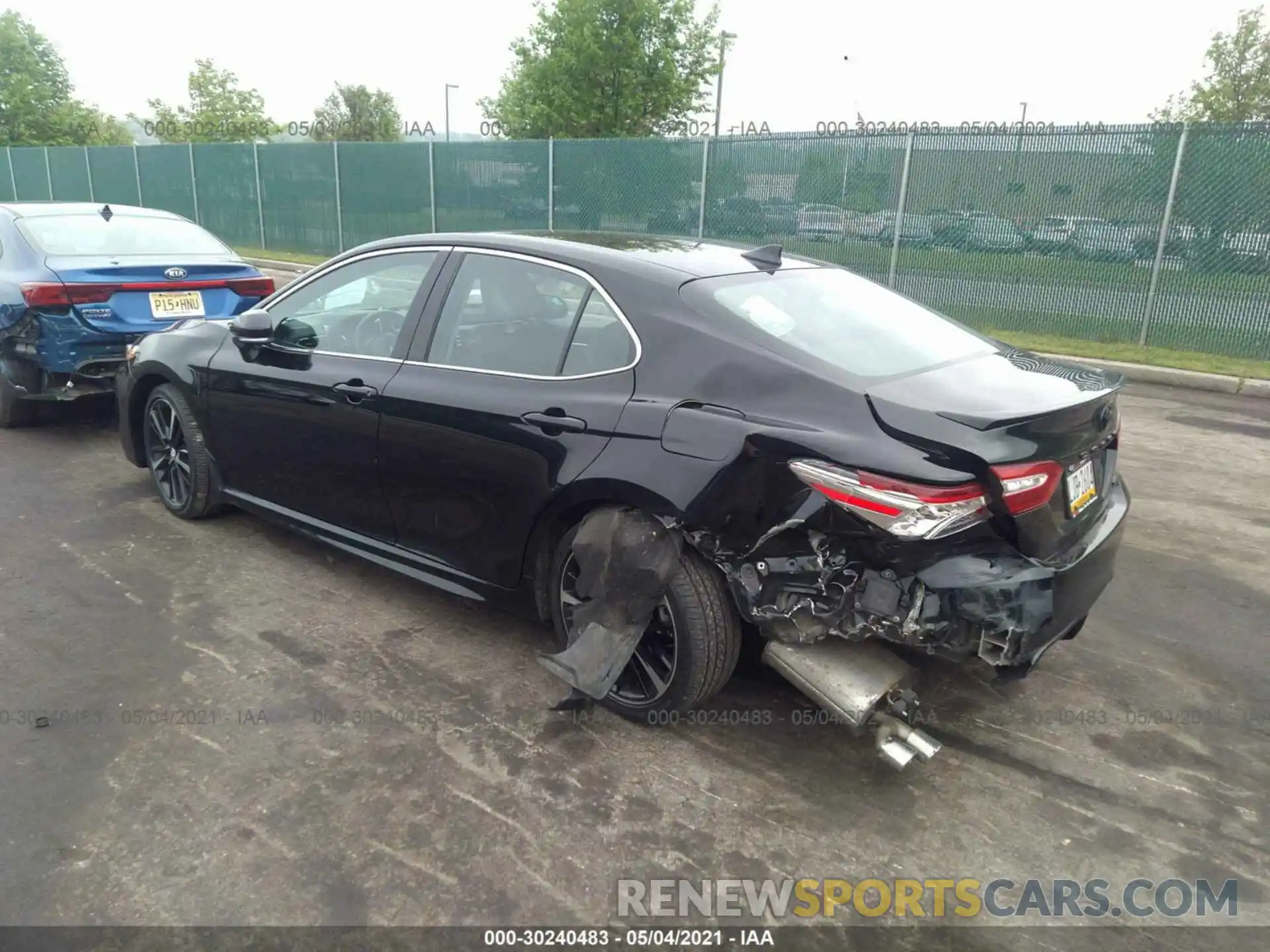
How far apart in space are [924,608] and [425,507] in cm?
199

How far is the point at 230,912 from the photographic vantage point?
236cm

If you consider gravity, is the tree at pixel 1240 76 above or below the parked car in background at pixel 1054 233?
above

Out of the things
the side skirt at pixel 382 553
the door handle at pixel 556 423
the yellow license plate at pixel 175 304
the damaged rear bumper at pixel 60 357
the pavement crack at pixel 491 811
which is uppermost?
the door handle at pixel 556 423

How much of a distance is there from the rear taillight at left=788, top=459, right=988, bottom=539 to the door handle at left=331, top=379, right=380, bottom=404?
2.06 metres

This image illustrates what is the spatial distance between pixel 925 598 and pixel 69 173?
2918 centimetres

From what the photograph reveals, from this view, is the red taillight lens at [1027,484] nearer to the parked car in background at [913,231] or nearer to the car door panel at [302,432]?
Answer: the car door panel at [302,432]

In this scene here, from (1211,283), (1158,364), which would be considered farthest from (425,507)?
(1211,283)

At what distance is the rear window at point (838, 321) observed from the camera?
3.08 m

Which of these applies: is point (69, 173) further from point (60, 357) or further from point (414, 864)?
point (414, 864)

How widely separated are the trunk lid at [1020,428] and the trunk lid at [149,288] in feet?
17.6

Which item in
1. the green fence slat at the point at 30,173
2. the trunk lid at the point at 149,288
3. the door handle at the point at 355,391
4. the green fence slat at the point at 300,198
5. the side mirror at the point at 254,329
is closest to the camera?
the door handle at the point at 355,391

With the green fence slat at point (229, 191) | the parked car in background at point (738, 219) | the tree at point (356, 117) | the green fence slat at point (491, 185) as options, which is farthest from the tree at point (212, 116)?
the parked car in background at point (738, 219)

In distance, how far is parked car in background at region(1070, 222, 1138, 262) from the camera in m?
10.8

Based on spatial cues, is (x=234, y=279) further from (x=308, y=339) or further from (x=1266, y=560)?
(x=1266, y=560)
